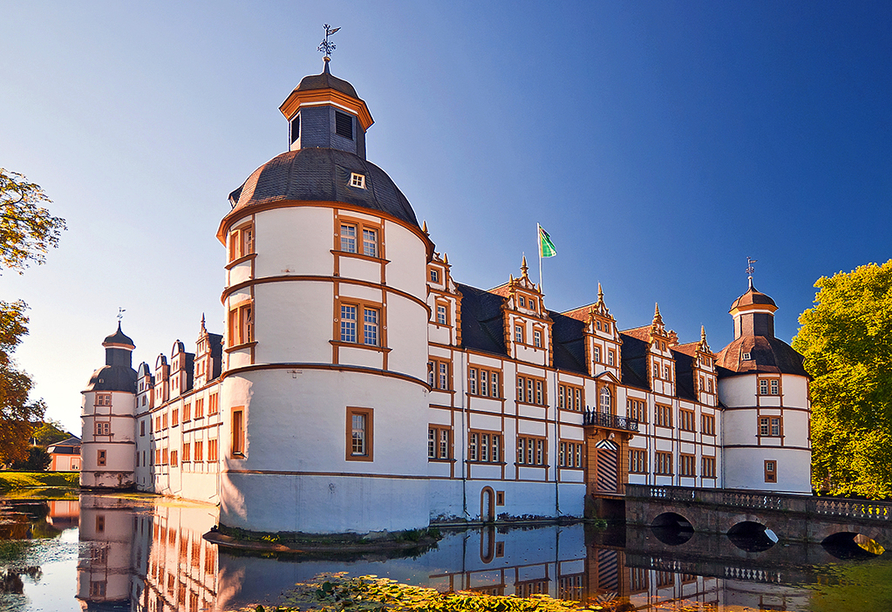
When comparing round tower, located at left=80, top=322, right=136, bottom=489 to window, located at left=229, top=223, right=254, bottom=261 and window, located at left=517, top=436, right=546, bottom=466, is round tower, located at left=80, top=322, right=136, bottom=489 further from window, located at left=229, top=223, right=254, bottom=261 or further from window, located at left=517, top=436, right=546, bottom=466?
window, located at left=229, top=223, right=254, bottom=261

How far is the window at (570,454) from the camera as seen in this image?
38156mm

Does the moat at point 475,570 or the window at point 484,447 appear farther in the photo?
the window at point 484,447

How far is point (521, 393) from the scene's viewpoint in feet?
120

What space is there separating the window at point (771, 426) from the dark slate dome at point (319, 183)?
34186mm

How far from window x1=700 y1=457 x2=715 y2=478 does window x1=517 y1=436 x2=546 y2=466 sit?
17350 mm

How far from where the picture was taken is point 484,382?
1380 inches

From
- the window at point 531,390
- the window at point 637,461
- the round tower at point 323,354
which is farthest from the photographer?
the window at point 637,461

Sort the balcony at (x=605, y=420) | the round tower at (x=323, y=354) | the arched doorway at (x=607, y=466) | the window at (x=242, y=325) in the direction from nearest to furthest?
1. the round tower at (x=323, y=354)
2. the window at (x=242, y=325)
3. the balcony at (x=605, y=420)
4. the arched doorway at (x=607, y=466)

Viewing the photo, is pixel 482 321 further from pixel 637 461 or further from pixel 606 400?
pixel 637 461

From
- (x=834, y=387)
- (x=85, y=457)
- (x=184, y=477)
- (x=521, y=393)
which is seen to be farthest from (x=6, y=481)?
(x=834, y=387)

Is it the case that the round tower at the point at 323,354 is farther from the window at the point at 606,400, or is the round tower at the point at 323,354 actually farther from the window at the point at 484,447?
the window at the point at 606,400

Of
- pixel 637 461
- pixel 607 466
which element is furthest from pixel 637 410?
pixel 607 466

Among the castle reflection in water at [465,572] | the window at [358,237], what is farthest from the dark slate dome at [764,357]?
the window at [358,237]

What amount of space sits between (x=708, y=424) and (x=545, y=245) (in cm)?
2013
